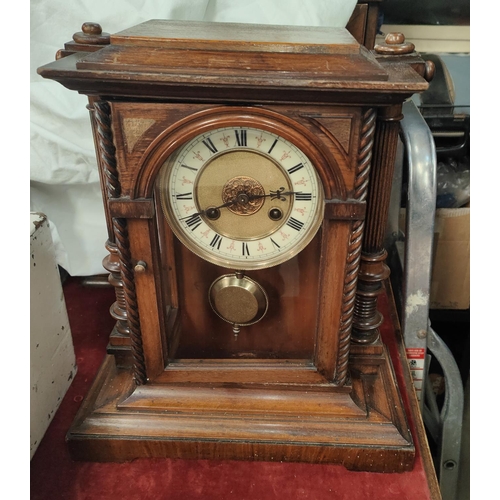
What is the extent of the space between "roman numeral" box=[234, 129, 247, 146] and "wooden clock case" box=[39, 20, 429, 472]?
0.03m

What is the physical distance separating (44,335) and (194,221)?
1.08 feet

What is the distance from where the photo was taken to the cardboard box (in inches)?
41.3

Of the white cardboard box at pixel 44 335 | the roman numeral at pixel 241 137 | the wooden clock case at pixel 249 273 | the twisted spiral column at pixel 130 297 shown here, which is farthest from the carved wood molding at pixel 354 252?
the white cardboard box at pixel 44 335

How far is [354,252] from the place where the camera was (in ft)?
2.06

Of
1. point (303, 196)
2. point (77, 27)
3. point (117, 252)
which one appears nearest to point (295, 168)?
point (303, 196)

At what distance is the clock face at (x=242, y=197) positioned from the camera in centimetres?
59

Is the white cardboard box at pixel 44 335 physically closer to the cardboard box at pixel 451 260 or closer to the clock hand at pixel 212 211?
the clock hand at pixel 212 211

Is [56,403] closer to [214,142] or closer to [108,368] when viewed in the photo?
[108,368]

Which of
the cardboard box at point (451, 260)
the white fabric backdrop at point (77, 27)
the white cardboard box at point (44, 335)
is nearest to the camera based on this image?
the white cardboard box at point (44, 335)

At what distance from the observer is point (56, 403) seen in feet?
2.63

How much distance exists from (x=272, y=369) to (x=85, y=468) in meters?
0.32

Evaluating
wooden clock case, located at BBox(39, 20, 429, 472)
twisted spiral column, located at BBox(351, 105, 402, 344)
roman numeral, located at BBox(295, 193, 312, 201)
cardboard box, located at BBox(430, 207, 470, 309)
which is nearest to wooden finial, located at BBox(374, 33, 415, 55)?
wooden clock case, located at BBox(39, 20, 429, 472)

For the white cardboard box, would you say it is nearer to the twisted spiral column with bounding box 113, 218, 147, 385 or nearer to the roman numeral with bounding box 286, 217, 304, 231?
the twisted spiral column with bounding box 113, 218, 147, 385

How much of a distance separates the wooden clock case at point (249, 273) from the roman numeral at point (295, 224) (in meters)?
0.03
